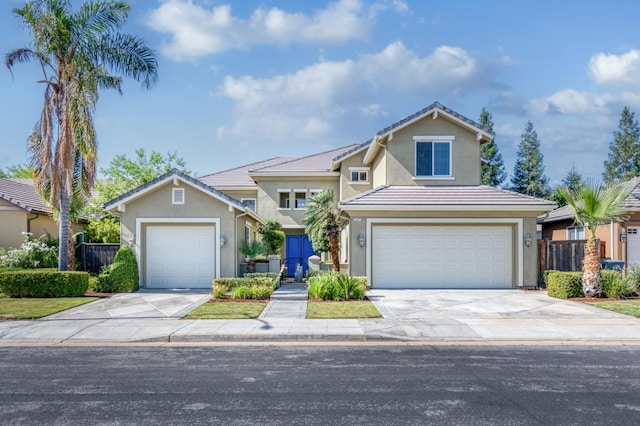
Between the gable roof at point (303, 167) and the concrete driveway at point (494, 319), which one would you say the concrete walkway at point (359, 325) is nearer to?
the concrete driveway at point (494, 319)

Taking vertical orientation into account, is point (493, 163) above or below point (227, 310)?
above

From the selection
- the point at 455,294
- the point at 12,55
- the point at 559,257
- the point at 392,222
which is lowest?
the point at 455,294

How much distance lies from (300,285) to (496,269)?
7.51 meters

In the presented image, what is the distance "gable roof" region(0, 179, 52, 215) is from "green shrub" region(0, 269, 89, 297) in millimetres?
7726

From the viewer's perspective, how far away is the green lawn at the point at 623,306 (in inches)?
510

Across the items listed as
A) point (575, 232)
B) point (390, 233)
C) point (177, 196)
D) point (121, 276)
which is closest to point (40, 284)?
point (121, 276)

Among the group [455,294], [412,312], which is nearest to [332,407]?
[412,312]

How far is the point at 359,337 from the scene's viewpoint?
1021 centimetres

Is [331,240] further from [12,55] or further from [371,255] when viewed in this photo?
[12,55]

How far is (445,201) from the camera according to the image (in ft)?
59.5

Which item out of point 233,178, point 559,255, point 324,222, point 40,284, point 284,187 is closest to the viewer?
point 40,284

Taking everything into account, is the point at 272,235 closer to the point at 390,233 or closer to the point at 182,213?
the point at 182,213

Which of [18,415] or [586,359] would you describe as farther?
[586,359]

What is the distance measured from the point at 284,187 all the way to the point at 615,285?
61.8 feet
